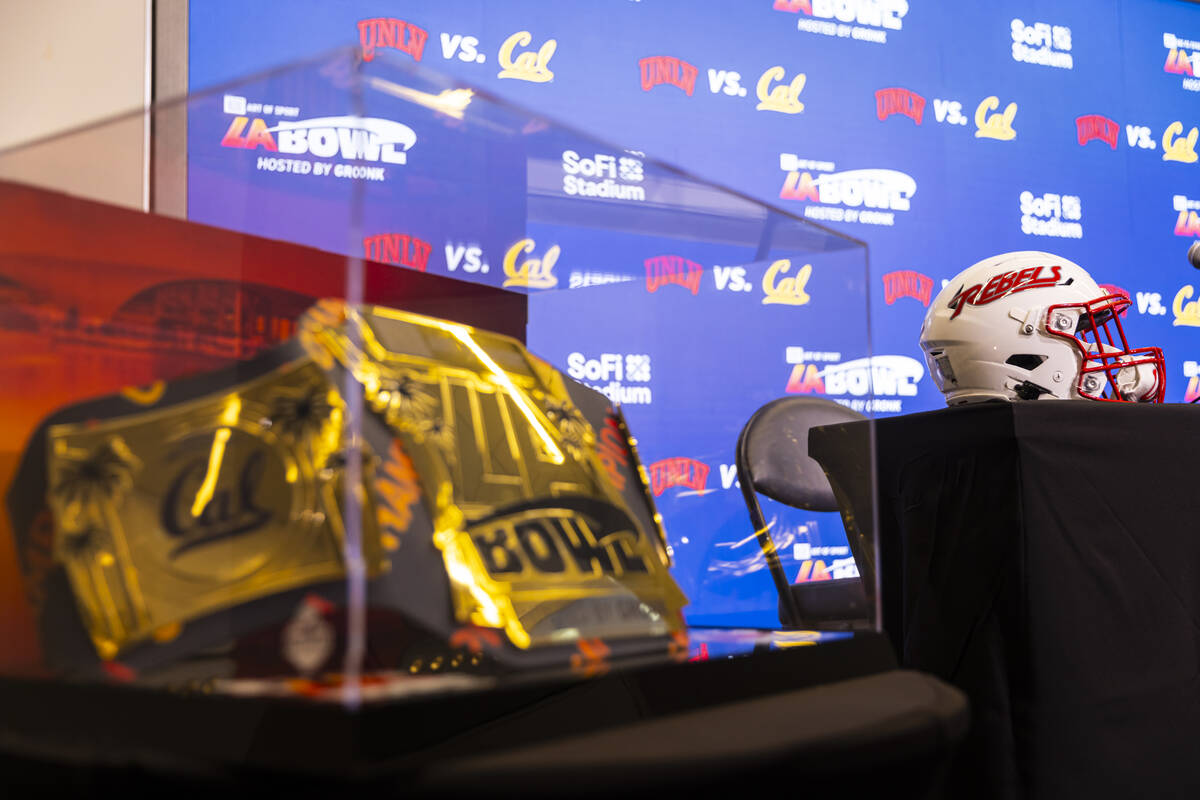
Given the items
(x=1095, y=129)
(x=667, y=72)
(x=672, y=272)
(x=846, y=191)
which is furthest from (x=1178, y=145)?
(x=672, y=272)

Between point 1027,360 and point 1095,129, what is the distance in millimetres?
2584

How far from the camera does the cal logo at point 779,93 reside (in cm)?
325

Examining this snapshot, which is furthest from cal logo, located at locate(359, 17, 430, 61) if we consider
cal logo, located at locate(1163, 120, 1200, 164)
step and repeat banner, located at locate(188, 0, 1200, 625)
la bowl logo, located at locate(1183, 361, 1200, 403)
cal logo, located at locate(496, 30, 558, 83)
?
la bowl logo, located at locate(1183, 361, 1200, 403)

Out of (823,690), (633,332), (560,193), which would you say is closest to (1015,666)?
(823,690)

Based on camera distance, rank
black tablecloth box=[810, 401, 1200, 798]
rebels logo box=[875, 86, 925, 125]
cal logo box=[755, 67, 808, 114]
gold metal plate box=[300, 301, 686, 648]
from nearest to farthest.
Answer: gold metal plate box=[300, 301, 686, 648] → black tablecloth box=[810, 401, 1200, 798] → cal logo box=[755, 67, 808, 114] → rebels logo box=[875, 86, 925, 125]

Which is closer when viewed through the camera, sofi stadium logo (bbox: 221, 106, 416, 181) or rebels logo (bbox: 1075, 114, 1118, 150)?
sofi stadium logo (bbox: 221, 106, 416, 181)

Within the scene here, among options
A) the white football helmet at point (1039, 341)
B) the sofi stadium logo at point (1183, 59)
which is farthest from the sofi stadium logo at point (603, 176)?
the sofi stadium logo at point (1183, 59)

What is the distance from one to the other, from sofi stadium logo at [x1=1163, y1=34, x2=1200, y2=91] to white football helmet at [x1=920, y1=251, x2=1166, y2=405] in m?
2.87

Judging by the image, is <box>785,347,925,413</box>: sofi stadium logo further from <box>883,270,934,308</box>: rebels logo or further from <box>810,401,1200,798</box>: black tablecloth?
<box>883,270,934,308</box>: rebels logo

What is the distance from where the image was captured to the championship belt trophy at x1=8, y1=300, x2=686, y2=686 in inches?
22.4

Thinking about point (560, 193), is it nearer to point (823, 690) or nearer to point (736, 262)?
point (736, 262)

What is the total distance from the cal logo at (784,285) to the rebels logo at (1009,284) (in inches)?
30.9

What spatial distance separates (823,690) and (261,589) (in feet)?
1.38

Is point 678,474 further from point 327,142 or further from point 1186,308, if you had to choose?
point 1186,308
